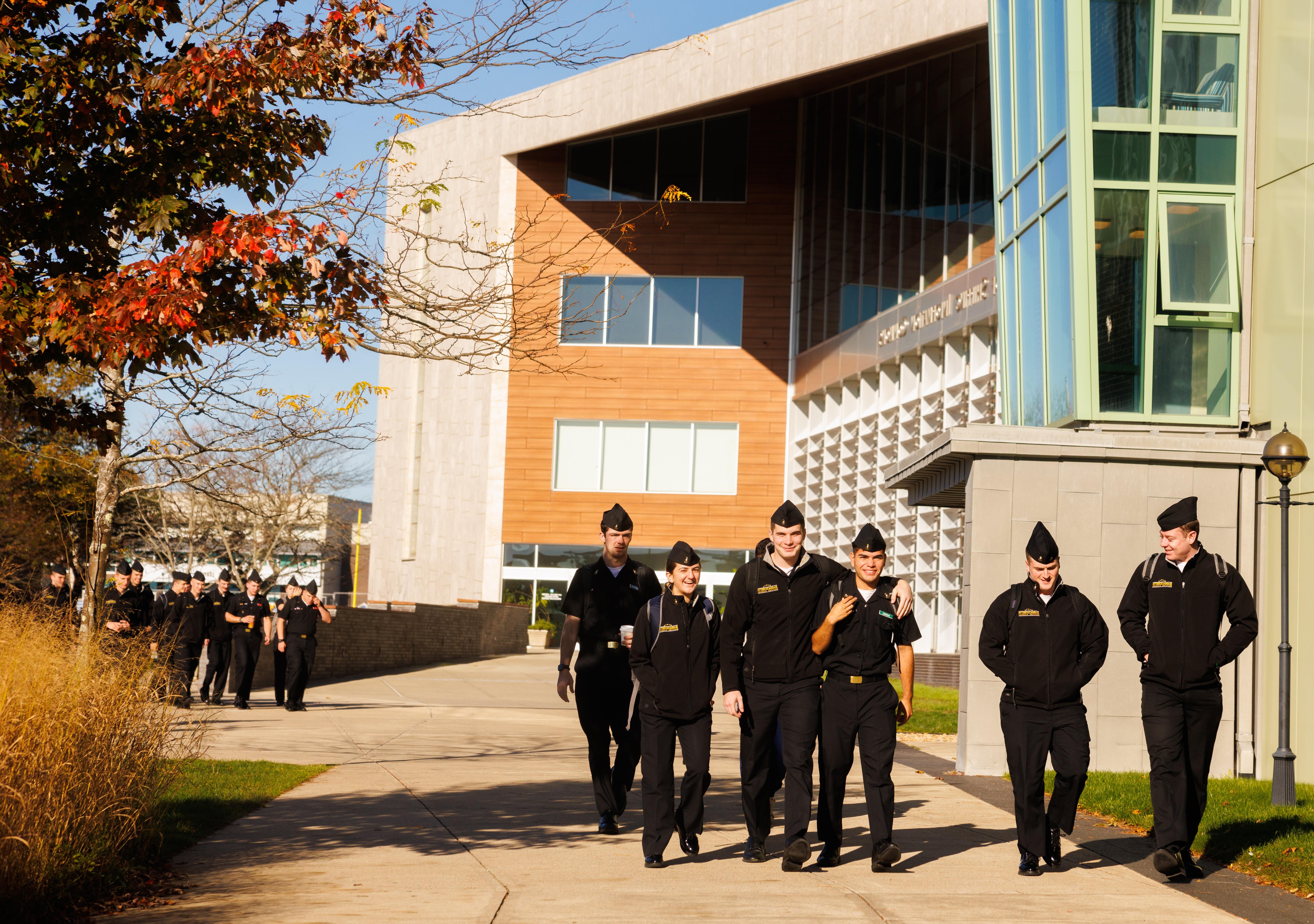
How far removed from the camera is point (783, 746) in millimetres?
8039

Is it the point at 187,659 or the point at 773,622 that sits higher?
the point at 773,622

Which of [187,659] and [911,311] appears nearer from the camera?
[187,659]

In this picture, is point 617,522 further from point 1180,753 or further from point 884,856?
point 1180,753

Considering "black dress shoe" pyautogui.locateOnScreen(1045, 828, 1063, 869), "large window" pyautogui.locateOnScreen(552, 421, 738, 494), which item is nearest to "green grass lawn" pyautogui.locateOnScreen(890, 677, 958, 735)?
"black dress shoe" pyautogui.locateOnScreen(1045, 828, 1063, 869)

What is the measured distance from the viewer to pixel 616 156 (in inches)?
1630

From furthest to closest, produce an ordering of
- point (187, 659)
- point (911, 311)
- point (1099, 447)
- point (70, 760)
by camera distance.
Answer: point (911, 311) < point (187, 659) < point (1099, 447) < point (70, 760)

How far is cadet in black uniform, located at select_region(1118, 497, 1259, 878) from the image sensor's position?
809cm

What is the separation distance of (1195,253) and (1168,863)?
800cm

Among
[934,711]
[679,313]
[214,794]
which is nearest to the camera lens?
[214,794]

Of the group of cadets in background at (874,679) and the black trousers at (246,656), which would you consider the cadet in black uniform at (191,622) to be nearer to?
the black trousers at (246,656)

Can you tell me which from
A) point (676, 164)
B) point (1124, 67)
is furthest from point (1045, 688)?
point (676, 164)

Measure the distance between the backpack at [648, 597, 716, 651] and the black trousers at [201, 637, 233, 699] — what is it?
1194 centimetres

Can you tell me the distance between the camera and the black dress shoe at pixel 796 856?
778 cm

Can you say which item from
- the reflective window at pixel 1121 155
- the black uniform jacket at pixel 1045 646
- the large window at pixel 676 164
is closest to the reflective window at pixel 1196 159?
the reflective window at pixel 1121 155
